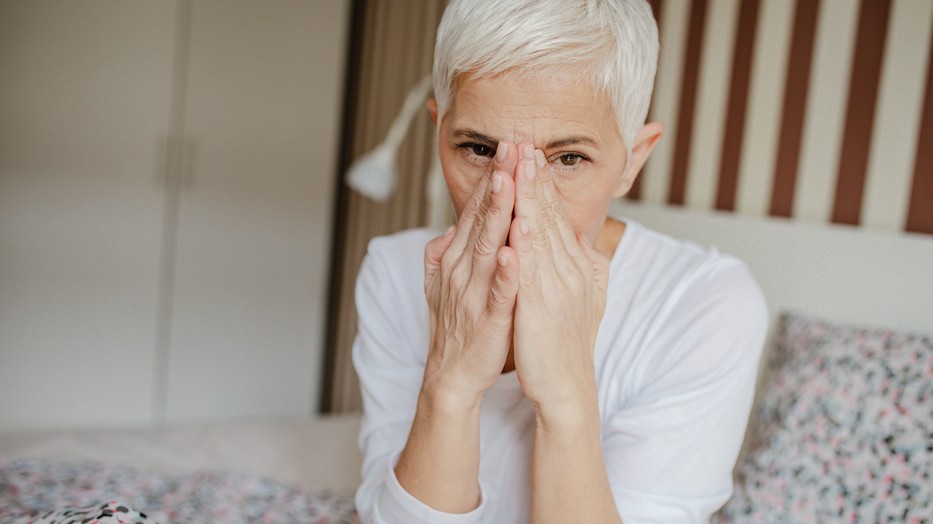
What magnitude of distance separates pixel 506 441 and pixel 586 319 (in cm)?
31

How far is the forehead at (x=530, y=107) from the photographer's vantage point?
37.5 inches

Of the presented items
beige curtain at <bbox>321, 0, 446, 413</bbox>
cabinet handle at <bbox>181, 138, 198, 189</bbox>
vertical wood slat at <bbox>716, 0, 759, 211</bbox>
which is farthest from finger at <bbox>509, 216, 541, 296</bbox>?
cabinet handle at <bbox>181, 138, 198, 189</bbox>

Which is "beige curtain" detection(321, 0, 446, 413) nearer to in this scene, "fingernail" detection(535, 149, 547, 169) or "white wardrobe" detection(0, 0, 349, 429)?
"white wardrobe" detection(0, 0, 349, 429)

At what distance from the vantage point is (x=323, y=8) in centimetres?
333

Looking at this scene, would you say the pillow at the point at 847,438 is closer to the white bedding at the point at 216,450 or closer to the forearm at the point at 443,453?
the forearm at the point at 443,453

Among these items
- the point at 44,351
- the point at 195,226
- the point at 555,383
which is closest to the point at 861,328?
the point at 555,383

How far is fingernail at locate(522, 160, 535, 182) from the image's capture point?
35.3 inches

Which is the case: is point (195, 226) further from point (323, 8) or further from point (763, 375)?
point (763, 375)

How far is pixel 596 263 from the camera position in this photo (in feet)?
3.26

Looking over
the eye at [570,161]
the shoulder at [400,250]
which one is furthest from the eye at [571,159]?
the shoulder at [400,250]

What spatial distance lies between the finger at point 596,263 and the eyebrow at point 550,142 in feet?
0.38

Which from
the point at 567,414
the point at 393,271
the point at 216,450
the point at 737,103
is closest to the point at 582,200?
the point at 567,414

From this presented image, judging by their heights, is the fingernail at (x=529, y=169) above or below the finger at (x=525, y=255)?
above

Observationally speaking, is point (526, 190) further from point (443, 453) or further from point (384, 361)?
point (384, 361)
